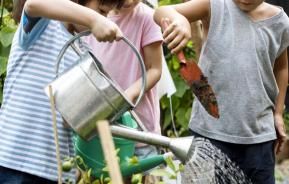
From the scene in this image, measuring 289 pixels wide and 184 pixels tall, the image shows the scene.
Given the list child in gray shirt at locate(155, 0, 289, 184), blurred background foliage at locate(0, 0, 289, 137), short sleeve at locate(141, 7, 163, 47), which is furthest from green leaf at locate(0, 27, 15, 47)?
child in gray shirt at locate(155, 0, 289, 184)

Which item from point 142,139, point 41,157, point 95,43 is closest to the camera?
point 142,139

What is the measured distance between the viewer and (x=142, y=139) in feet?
5.40

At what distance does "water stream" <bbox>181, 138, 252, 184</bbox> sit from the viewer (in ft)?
5.89

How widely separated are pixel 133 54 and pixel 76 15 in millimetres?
881

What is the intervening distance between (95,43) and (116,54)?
0.32 ft

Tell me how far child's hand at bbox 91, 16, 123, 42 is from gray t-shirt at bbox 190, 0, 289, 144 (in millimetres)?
833

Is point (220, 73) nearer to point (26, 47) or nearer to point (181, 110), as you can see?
point (26, 47)

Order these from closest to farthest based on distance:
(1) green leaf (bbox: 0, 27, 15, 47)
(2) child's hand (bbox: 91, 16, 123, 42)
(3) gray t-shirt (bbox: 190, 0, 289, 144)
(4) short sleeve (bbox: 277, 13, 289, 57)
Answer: (2) child's hand (bbox: 91, 16, 123, 42) → (3) gray t-shirt (bbox: 190, 0, 289, 144) → (4) short sleeve (bbox: 277, 13, 289, 57) → (1) green leaf (bbox: 0, 27, 15, 47)

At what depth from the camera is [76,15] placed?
70.0 inches

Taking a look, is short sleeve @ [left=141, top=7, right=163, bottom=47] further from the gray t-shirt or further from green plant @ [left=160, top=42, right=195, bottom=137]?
green plant @ [left=160, top=42, right=195, bottom=137]

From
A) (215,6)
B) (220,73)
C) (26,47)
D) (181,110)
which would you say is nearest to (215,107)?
(220,73)

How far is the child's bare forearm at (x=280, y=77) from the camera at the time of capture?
270 centimetres

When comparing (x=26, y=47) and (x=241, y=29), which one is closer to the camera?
(x=26, y=47)

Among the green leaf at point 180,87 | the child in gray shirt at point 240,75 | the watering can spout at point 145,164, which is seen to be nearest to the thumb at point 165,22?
the watering can spout at point 145,164
